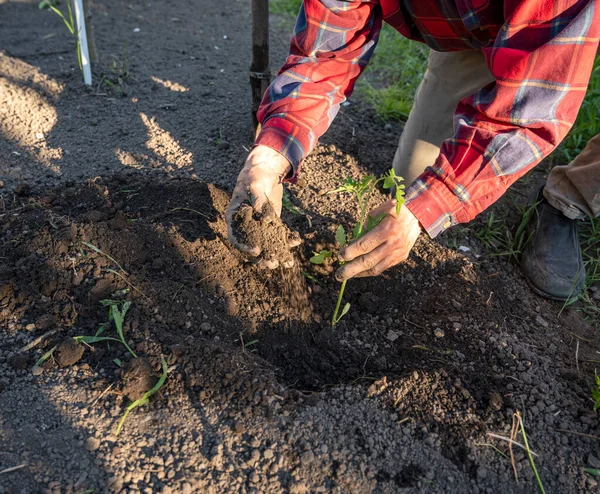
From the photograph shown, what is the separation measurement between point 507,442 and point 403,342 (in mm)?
518

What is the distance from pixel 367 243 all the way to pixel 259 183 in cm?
48

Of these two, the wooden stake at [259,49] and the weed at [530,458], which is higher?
the wooden stake at [259,49]

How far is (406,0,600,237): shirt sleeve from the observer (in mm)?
1568

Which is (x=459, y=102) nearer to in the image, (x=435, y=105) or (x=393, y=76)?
(x=435, y=105)

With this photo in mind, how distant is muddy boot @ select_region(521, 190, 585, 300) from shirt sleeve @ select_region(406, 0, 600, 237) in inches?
32.9

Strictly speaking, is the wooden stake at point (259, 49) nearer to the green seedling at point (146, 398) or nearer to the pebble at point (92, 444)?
the green seedling at point (146, 398)

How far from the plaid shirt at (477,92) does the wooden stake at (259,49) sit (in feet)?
2.18

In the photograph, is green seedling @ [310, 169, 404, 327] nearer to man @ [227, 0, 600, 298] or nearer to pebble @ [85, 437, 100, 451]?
man @ [227, 0, 600, 298]

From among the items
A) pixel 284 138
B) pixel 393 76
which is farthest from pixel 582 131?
pixel 284 138

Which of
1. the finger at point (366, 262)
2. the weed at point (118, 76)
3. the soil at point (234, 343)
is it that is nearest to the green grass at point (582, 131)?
the soil at point (234, 343)

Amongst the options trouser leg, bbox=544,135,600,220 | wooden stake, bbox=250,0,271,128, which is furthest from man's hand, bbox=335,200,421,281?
wooden stake, bbox=250,0,271,128

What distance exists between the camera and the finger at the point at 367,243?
5.65 ft

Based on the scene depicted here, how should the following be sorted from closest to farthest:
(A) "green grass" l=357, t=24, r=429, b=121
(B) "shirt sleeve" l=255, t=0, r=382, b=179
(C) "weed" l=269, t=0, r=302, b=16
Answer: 1. (B) "shirt sleeve" l=255, t=0, r=382, b=179
2. (A) "green grass" l=357, t=24, r=429, b=121
3. (C) "weed" l=269, t=0, r=302, b=16

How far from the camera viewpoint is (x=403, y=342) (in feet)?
6.67
